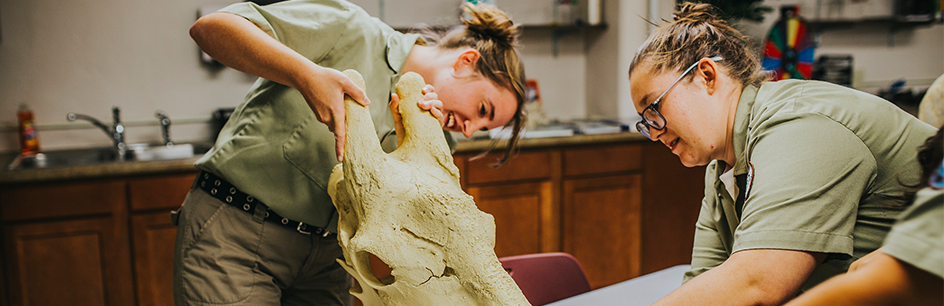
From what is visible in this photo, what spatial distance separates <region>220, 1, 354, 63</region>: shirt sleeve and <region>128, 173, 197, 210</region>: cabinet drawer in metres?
1.38

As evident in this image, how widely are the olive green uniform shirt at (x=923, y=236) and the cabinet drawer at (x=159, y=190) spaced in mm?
2275

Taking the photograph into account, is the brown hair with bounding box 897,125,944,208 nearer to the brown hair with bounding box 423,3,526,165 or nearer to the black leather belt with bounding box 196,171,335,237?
the brown hair with bounding box 423,3,526,165

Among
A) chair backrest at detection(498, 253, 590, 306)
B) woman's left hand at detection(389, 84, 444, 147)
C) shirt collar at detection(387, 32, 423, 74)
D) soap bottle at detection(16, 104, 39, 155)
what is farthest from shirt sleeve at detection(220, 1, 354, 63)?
soap bottle at detection(16, 104, 39, 155)

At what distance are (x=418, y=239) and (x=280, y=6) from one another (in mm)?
573

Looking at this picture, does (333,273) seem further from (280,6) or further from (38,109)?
(38,109)

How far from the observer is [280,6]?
1.08 meters

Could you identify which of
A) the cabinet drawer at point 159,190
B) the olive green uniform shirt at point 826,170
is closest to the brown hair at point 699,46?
the olive green uniform shirt at point 826,170

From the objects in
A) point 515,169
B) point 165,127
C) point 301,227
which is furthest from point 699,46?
point 165,127

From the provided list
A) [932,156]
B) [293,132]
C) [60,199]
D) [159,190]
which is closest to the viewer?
[932,156]

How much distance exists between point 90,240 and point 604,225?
2.35m

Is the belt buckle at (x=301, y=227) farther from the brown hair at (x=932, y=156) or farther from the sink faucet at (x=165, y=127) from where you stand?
the sink faucet at (x=165, y=127)

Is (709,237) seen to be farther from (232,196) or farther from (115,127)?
(115,127)

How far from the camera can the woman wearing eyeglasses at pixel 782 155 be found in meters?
0.75

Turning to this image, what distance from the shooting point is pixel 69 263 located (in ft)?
6.79
